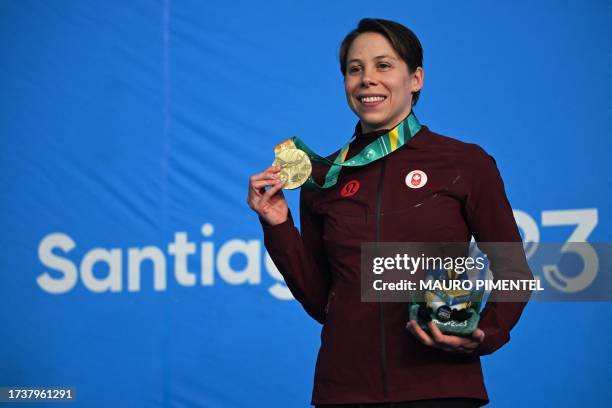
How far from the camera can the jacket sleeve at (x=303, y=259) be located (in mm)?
1594

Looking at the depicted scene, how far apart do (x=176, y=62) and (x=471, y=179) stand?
71.7 inches

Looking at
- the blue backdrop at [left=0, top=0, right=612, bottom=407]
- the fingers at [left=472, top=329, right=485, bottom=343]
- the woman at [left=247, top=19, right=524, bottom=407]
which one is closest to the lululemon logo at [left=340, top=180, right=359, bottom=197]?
the woman at [left=247, top=19, right=524, bottom=407]

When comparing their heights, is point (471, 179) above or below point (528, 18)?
below

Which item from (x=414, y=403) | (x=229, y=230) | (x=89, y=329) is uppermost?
(x=229, y=230)

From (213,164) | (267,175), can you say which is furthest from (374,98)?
(213,164)

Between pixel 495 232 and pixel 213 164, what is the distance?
5.57 feet

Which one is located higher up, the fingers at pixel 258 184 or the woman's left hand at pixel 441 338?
the fingers at pixel 258 184

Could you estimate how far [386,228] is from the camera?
4.91 ft

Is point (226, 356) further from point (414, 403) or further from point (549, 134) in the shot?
point (414, 403)

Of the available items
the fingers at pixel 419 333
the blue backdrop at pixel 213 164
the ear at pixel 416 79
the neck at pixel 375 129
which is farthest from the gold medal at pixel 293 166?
the blue backdrop at pixel 213 164

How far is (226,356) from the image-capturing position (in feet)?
9.91

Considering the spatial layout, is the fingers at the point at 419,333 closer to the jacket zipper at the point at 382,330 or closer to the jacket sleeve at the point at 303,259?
the jacket zipper at the point at 382,330

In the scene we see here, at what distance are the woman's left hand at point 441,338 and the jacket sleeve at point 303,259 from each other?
0.98 ft

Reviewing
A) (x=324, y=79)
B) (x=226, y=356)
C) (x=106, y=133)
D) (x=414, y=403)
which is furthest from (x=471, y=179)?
(x=106, y=133)
